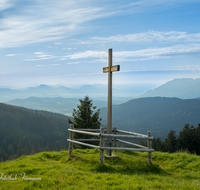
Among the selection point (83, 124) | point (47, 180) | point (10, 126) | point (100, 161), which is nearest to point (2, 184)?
point (47, 180)

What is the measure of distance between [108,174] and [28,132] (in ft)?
549

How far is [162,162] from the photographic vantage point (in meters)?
11.0

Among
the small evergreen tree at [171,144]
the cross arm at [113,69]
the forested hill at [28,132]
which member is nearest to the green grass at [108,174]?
the cross arm at [113,69]

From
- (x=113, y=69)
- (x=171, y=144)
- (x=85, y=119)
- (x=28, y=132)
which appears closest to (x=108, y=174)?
(x=113, y=69)

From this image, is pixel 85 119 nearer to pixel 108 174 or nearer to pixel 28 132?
pixel 108 174

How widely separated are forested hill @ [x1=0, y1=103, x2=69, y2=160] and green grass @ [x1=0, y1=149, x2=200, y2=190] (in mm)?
123510

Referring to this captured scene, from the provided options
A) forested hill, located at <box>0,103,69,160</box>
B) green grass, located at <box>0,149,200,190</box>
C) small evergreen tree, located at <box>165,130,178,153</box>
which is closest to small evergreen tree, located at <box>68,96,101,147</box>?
green grass, located at <box>0,149,200,190</box>

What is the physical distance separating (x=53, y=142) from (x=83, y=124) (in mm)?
120753

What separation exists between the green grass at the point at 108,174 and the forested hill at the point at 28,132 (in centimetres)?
12351

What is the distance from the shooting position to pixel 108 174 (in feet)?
25.4

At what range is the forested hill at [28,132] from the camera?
129 meters

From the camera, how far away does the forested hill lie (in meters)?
129

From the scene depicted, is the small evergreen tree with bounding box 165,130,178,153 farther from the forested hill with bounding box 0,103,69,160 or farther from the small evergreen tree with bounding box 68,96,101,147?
the forested hill with bounding box 0,103,69,160

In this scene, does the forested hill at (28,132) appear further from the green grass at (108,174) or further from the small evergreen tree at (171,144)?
the green grass at (108,174)
